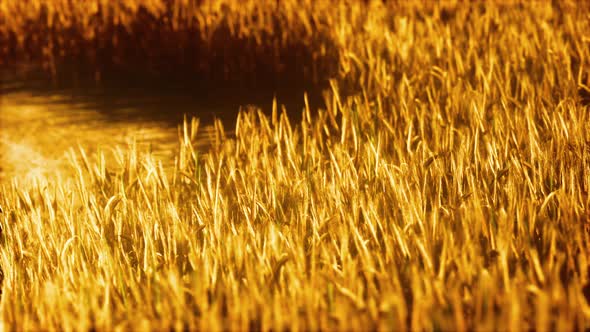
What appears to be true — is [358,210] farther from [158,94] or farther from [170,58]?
[170,58]

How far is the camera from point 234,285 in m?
1.36

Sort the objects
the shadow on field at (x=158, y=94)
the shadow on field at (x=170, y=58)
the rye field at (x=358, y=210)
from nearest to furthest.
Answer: the rye field at (x=358, y=210)
the shadow on field at (x=158, y=94)
the shadow on field at (x=170, y=58)

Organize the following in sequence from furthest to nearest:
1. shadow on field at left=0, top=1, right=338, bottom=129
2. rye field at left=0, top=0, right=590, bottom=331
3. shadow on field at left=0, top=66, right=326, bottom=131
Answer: shadow on field at left=0, top=1, right=338, bottom=129 < shadow on field at left=0, top=66, right=326, bottom=131 < rye field at left=0, top=0, right=590, bottom=331

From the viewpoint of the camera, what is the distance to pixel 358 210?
174 cm

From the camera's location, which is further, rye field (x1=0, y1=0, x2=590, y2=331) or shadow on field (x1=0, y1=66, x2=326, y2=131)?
shadow on field (x1=0, y1=66, x2=326, y2=131)

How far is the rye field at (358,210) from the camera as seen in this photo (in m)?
1.31

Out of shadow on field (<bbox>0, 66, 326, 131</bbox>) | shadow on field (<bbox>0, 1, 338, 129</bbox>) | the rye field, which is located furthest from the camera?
shadow on field (<bbox>0, 1, 338, 129</bbox>)

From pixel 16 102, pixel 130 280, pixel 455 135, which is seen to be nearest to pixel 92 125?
pixel 16 102

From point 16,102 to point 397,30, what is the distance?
5.96 feet

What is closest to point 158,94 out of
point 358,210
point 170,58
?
point 170,58

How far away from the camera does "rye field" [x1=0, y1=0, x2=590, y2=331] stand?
131 centimetres

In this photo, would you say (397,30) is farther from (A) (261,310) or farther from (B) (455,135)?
(A) (261,310)

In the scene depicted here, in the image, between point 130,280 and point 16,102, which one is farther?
point 16,102

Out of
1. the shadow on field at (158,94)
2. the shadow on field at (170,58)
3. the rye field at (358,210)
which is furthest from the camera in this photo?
the shadow on field at (170,58)
